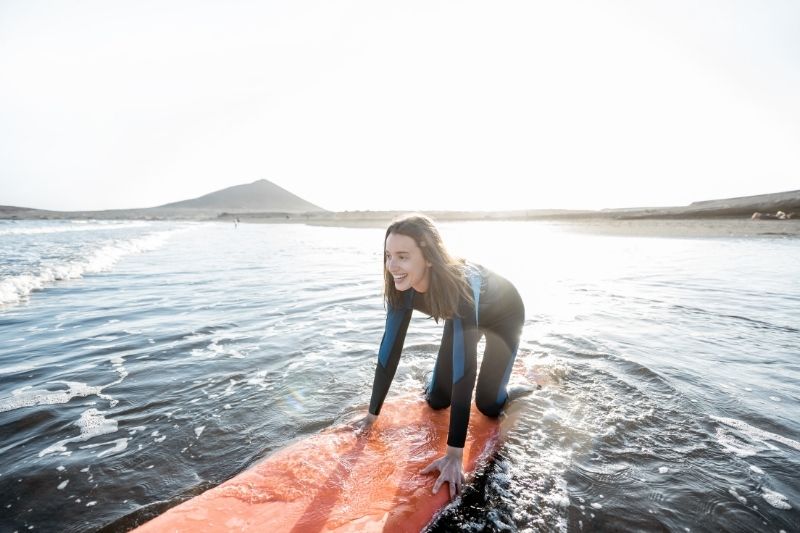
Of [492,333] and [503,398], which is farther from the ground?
[492,333]

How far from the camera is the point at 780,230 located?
2375 cm

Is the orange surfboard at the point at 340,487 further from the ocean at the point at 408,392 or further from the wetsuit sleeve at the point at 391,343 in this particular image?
the wetsuit sleeve at the point at 391,343

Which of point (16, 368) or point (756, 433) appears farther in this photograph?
point (16, 368)

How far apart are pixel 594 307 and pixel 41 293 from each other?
12.6 meters

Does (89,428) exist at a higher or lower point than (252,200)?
lower

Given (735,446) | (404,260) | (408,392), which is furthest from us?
(408,392)

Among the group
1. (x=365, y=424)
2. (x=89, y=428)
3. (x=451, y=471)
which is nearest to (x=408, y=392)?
(x=365, y=424)

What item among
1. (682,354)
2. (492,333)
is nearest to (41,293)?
(492,333)

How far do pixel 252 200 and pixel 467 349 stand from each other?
16729 centimetres

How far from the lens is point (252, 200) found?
15588cm

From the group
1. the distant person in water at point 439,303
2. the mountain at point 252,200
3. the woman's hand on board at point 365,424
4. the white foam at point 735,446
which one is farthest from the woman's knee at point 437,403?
the mountain at point 252,200

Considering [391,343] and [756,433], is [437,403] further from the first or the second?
[756,433]

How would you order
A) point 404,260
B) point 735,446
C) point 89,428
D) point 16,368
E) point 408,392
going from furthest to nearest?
point 16,368 → point 408,392 → point 89,428 → point 735,446 → point 404,260

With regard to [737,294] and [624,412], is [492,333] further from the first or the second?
[737,294]
